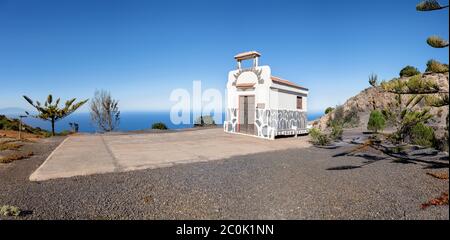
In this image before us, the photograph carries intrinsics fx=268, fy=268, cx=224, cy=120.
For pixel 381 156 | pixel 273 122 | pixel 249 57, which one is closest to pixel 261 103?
pixel 273 122

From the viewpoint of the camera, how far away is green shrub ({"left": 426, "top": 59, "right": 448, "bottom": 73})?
5271 millimetres

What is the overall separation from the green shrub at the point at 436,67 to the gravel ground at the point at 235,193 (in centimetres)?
222

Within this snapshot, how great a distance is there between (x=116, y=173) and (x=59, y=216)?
2.28 m

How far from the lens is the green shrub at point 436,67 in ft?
17.3

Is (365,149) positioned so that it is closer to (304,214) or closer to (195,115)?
(304,214)

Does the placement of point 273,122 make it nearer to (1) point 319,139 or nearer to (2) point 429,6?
(1) point 319,139

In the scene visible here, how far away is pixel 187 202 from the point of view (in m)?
4.30

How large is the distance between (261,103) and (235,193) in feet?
31.3

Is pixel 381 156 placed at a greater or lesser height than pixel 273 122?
lesser

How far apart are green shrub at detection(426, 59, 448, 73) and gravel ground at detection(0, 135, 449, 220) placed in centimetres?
222

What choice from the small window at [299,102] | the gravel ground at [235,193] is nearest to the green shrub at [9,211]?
the gravel ground at [235,193]

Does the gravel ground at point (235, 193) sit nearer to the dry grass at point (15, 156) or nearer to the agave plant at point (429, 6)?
the dry grass at point (15, 156)

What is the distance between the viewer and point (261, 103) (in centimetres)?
1388

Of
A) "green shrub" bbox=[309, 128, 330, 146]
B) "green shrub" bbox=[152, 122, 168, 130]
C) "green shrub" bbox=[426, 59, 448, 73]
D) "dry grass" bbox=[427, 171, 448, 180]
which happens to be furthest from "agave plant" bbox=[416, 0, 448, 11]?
"green shrub" bbox=[152, 122, 168, 130]
